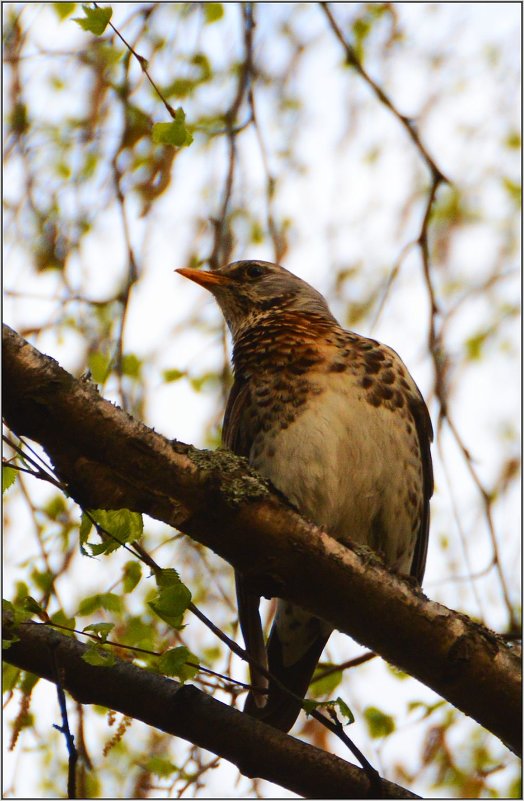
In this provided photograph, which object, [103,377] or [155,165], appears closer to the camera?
[103,377]

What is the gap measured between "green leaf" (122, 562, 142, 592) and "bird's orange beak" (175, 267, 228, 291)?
6.39 feet

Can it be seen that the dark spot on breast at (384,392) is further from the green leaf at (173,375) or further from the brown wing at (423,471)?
the green leaf at (173,375)

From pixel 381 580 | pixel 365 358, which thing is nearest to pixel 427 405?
pixel 365 358

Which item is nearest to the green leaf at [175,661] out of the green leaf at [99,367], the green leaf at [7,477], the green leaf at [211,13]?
the green leaf at [7,477]

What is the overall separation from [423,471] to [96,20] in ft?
9.49

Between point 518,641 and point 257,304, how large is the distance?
9.04 feet

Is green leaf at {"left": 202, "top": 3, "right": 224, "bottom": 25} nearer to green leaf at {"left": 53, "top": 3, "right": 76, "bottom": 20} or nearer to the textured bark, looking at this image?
green leaf at {"left": 53, "top": 3, "right": 76, "bottom": 20}

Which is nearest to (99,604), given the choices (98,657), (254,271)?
(98,657)

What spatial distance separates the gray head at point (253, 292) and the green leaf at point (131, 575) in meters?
1.87

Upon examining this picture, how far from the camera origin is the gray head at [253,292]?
5781mm

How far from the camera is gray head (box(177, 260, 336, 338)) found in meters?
5.78

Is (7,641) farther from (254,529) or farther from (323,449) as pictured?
(323,449)

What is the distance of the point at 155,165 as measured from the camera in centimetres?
524

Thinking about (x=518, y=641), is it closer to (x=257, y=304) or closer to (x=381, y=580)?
(x=381, y=580)
